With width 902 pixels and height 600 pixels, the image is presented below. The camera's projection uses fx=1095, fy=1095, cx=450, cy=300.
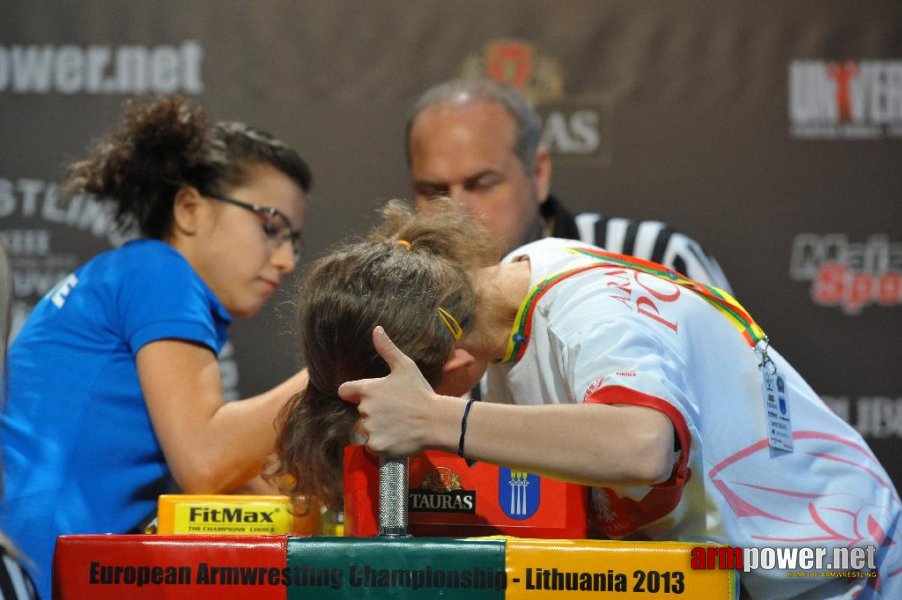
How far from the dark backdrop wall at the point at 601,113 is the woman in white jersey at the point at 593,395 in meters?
1.53

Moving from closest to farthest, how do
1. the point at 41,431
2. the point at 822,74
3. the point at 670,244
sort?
1. the point at 41,431
2. the point at 670,244
3. the point at 822,74

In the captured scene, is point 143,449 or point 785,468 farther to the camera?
point 143,449

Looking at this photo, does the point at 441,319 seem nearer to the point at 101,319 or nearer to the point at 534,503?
the point at 534,503

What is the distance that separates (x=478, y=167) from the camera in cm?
268

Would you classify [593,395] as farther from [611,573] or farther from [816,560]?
[816,560]

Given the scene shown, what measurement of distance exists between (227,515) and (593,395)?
62cm

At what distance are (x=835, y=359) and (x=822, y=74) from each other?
80 cm

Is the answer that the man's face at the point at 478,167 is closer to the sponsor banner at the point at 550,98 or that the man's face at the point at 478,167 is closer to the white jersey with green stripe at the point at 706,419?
the sponsor banner at the point at 550,98

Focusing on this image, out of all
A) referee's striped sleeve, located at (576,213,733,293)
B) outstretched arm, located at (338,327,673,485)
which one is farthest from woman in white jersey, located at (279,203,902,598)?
referee's striped sleeve, located at (576,213,733,293)

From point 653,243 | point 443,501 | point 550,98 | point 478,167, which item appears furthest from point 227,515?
point 550,98

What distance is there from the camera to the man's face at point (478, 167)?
8.78 feet

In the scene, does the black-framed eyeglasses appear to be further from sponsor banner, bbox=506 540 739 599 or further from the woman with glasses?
sponsor banner, bbox=506 540 739 599

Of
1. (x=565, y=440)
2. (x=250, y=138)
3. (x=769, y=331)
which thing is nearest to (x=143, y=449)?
(x=250, y=138)

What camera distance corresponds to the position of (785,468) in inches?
59.4
